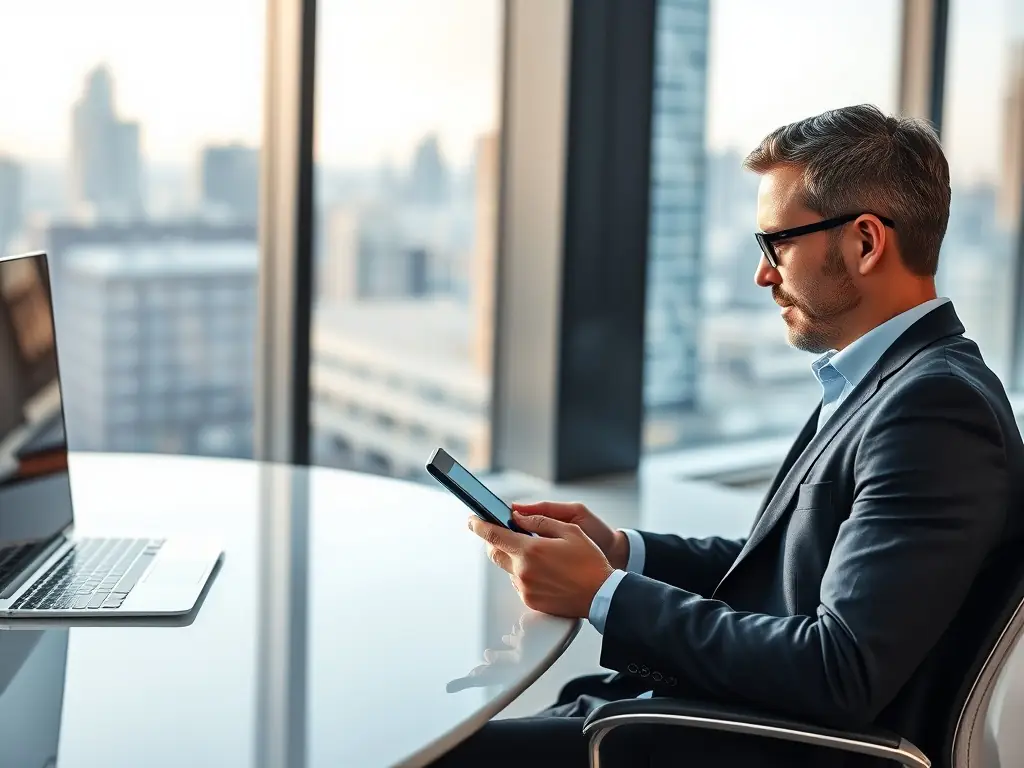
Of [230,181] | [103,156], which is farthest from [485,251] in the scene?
[103,156]

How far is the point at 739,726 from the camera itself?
4.10 feet

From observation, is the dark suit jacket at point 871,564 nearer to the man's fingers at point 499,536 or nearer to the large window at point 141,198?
the man's fingers at point 499,536

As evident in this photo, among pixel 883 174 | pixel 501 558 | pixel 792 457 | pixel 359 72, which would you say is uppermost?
pixel 359 72

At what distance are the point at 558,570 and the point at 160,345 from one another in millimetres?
2158

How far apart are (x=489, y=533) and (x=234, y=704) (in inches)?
15.6

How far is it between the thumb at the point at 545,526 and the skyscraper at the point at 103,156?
6.63 ft

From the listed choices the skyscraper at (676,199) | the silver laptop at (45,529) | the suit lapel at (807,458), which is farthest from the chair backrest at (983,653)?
the skyscraper at (676,199)

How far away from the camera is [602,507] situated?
11.9 feet

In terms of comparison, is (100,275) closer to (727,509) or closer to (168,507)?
(168,507)

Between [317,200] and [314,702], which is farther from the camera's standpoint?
[317,200]

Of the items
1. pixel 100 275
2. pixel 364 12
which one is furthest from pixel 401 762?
pixel 364 12

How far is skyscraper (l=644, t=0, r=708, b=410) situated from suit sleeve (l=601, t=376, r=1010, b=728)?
2781mm

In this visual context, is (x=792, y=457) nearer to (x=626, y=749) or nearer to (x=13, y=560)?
(x=626, y=749)

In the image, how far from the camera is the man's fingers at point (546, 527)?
145cm
